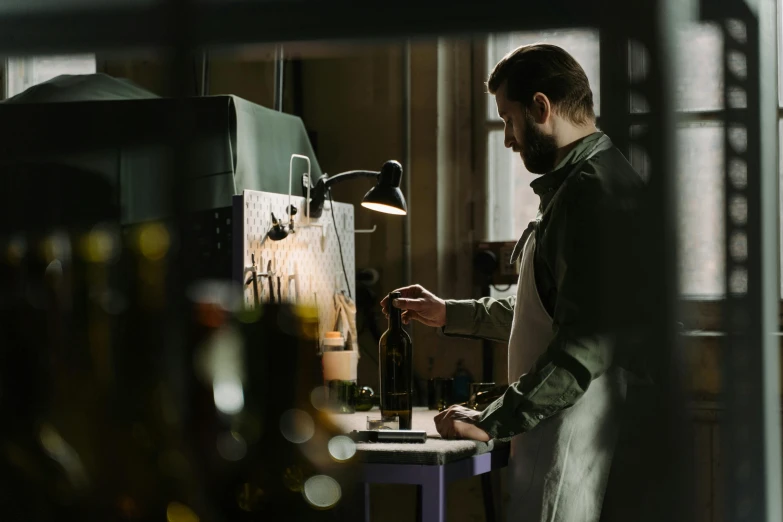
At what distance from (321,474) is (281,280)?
1.90 meters

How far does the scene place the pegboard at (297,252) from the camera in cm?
265

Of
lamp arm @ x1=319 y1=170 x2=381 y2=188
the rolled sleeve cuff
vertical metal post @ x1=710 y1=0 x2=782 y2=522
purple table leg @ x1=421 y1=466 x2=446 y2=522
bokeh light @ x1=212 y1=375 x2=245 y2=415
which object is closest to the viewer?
bokeh light @ x1=212 y1=375 x2=245 y2=415

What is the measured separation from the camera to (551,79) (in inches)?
71.9

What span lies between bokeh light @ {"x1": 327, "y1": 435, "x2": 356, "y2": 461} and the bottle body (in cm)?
127

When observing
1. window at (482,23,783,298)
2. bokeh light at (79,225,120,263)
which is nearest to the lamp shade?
bokeh light at (79,225,120,263)

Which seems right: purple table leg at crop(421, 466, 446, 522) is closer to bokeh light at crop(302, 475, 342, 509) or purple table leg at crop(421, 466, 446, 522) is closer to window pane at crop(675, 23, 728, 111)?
bokeh light at crop(302, 475, 342, 509)

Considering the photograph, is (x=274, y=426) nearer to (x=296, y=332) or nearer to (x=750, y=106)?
(x=296, y=332)

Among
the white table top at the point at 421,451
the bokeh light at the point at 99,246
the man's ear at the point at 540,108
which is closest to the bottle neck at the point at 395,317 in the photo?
the white table top at the point at 421,451

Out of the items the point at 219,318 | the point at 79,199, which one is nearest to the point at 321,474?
the point at 219,318

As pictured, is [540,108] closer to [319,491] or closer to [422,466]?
[422,466]

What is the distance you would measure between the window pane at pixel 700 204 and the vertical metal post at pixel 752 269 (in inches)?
2.9

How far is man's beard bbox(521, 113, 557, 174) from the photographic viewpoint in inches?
72.6

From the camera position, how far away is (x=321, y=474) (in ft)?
3.21

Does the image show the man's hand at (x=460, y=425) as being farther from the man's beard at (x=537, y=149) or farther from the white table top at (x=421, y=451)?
the man's beard at (x=537, y=149)
